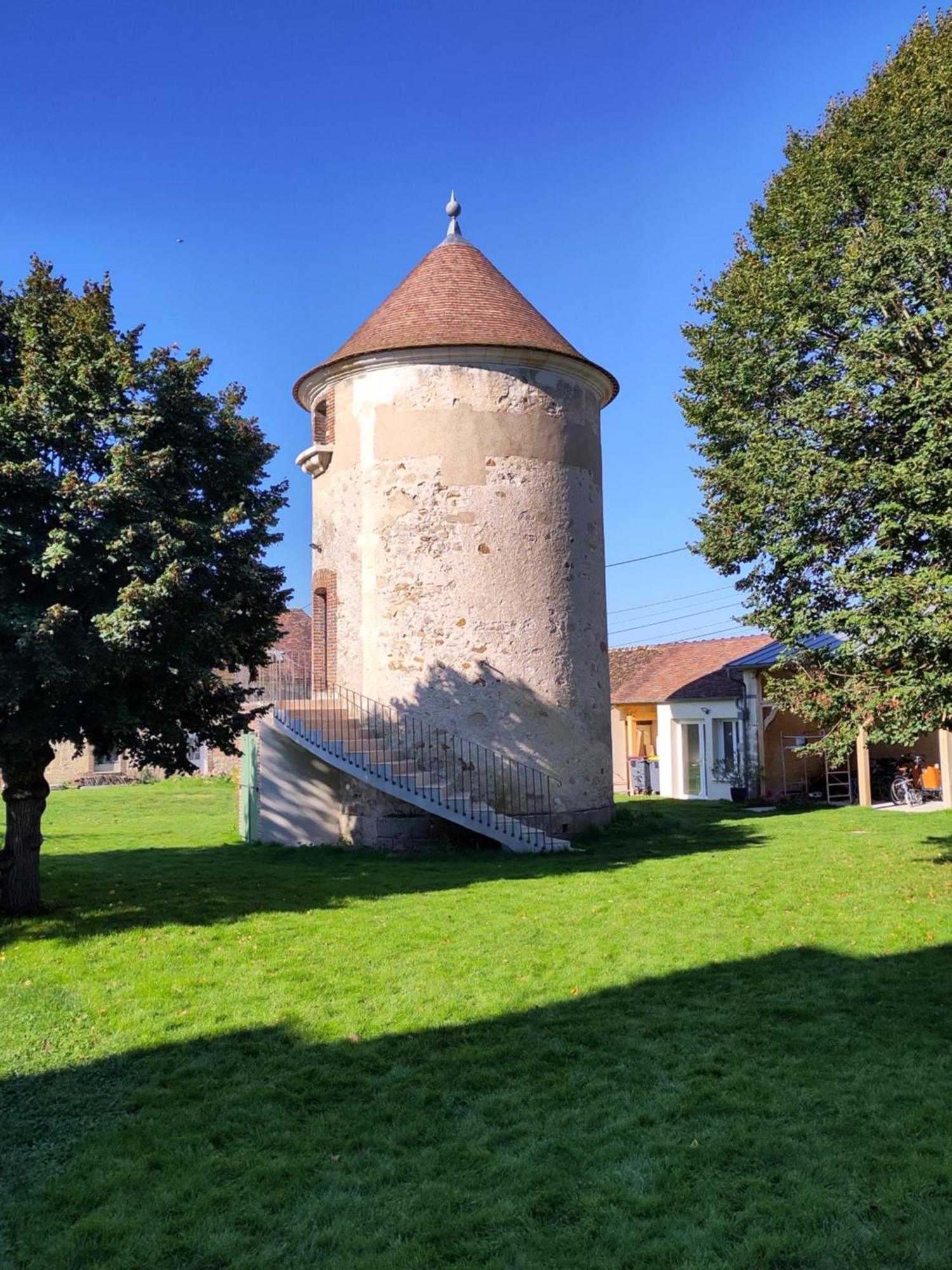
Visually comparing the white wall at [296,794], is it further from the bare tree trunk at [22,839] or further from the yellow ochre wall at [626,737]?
the yellow ochre wall at [626,737]

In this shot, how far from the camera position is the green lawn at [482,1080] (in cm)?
376

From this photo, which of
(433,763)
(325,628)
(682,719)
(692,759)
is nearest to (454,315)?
(325,628)

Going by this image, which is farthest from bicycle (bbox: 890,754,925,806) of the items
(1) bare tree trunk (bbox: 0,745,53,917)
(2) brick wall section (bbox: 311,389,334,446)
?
(1) bare tree trunk (bbox: 0,745,53,917)

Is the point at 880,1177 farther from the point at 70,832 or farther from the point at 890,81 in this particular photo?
the point at 70,832

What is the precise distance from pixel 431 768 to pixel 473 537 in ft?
13.0

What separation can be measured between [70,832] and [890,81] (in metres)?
19.4

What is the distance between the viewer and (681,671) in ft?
88.1

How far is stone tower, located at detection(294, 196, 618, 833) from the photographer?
15.5m

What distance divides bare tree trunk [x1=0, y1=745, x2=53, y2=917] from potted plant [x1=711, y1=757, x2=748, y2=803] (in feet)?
56.5

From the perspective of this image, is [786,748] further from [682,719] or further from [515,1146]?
[515,1146]

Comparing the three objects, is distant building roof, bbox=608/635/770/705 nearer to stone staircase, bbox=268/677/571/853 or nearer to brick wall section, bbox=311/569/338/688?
stone staircase, bbox=268/677/571/853

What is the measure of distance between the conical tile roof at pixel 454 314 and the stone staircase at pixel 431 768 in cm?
635

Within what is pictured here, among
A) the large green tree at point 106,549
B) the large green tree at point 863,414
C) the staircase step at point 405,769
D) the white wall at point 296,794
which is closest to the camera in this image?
the large green tree at point 106,549

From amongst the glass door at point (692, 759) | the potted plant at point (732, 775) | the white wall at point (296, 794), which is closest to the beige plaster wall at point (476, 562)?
the white wall at point (296, 794)
